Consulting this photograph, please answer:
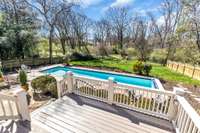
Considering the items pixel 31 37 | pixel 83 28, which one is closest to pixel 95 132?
pixel 31 37

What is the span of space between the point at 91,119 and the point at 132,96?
1528 millimetres

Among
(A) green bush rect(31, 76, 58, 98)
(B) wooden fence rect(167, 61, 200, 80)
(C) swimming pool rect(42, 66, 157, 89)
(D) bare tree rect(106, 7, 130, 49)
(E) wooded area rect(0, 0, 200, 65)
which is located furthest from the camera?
(D) bare tree rect(106, 7, 130, 49)

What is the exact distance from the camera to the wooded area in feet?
39.3

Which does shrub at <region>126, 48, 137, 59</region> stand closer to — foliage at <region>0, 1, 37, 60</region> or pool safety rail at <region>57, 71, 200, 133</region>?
foliage at <region>0, 1, 37, 60</region>

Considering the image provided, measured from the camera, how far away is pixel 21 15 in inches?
571

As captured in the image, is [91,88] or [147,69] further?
[147,69]

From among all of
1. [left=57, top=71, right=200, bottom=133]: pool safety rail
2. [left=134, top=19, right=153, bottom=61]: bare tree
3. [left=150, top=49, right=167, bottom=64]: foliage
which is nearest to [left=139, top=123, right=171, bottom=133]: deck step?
[left=57, top=71, right=200, bottom=133]: pool safety rail

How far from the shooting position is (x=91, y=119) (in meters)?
3.71

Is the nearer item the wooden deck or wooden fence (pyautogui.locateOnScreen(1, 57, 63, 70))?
the wooden deck

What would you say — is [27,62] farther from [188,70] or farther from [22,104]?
[188,70]

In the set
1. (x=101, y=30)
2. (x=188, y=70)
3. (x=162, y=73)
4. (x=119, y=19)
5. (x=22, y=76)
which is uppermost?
(x=119, y=19)

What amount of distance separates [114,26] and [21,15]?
58.6ft

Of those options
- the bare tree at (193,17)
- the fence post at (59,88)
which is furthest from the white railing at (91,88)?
the bare tree at (193,17)

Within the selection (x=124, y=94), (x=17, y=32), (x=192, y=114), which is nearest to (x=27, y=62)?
(x=17, y=32)
